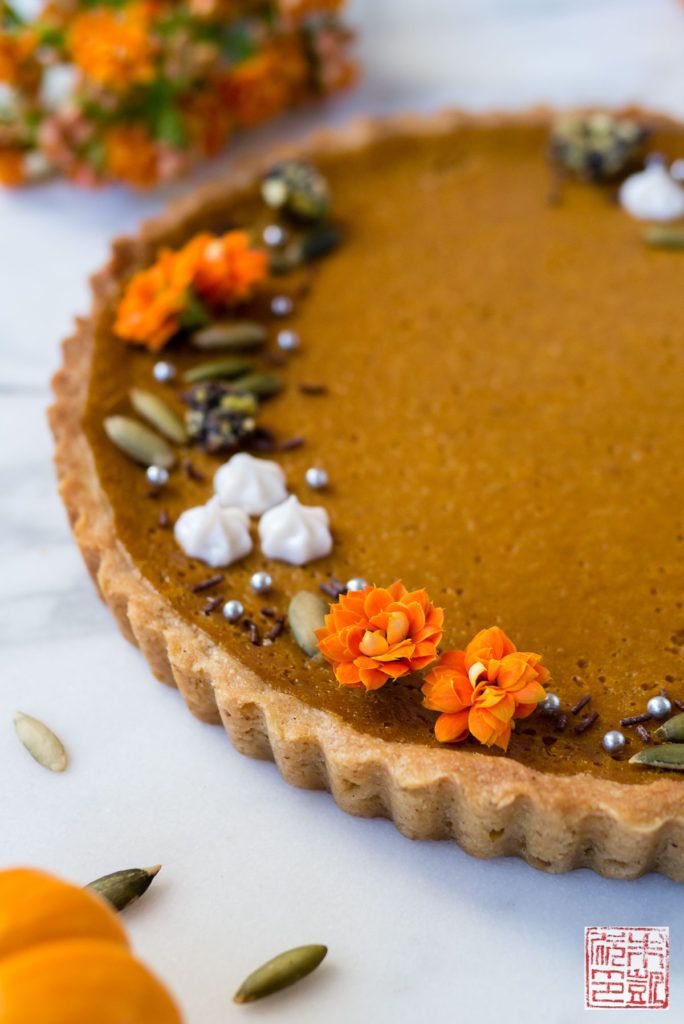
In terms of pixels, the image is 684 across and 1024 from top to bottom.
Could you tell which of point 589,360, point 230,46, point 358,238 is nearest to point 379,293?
point 358,238

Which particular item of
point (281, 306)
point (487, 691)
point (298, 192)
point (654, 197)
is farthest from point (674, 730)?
point (298, 192)

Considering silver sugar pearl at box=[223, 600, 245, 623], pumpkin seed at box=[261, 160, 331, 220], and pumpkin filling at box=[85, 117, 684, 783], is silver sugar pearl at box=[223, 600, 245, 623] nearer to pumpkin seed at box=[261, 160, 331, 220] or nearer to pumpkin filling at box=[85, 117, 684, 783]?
pumpkin filling at box=[85, 117, 684, 783]

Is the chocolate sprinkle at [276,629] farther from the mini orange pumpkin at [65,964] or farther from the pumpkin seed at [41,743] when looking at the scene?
the mini orange pumpkin at [65,964]

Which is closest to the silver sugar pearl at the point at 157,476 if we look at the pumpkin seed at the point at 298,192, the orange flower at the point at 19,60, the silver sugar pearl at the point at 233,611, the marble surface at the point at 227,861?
the marble surface at the point at 227,861

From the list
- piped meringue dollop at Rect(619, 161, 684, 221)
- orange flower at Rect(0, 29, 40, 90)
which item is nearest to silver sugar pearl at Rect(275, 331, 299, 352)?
piped meringue dollop at Rect(619, 161, 684, 221)

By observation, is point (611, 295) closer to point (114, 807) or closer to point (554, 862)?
point (554, 862)

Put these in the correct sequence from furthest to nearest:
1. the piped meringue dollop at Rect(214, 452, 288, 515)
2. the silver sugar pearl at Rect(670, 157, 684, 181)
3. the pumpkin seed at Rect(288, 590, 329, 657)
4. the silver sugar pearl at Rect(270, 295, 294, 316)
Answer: the silver sugar pearl at Rect(670, 157, 684, 181)
the silver sugar pearl at Rect(270, 295, 294, 316)
the piped meringue dollop at Rect(214, 452, 288, 515)
the pumpkin seed at Rect(288, 590, 329, 657)
